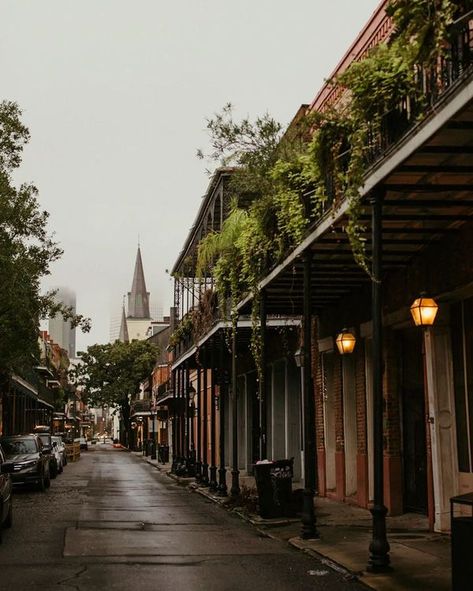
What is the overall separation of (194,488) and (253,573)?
14134 millimetres

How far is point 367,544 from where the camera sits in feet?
36.9

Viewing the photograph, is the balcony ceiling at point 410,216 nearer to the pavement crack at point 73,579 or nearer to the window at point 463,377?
the window at point 463,377

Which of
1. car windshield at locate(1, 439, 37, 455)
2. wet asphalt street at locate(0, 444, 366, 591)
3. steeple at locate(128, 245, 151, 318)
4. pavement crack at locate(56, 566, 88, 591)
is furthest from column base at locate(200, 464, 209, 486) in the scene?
steeple at locate(128, 245, 151, 318)

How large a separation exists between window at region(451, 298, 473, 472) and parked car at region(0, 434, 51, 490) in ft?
43.7

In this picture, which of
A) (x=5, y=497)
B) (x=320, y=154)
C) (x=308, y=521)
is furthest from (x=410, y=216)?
(x=5, y=497)

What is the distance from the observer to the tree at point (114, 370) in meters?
83.7

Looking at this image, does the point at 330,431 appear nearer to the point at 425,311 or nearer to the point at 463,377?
the point at 463,377

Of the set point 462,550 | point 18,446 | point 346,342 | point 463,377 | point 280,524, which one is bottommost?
point 280,524

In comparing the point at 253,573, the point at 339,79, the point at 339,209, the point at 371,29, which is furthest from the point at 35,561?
the point at 371,29

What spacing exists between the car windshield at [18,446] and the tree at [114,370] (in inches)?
2313

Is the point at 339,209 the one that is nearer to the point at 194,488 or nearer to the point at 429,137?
the point at 429,137

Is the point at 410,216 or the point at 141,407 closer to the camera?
the point at 410,216

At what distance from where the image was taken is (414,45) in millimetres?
7551

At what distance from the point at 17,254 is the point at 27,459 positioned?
18.7 feet
